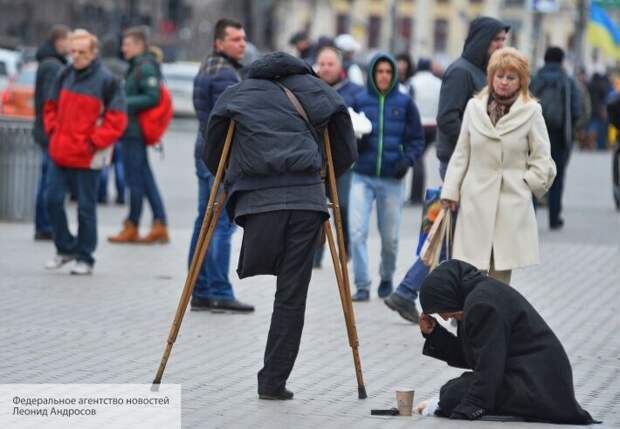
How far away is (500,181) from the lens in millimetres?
9820

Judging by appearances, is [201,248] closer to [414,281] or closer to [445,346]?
[445,346]

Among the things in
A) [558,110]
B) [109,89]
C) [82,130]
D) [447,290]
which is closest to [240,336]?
[447,290]

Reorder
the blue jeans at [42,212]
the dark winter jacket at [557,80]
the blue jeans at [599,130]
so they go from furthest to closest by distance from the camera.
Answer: the blue jeans at [599,130] < the dark winter jacket at [557,80] < the blue jeans at [42,212]

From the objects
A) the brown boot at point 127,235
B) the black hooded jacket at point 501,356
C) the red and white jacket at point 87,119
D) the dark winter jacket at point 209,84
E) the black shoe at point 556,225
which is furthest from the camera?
the black shoe at point 556,225

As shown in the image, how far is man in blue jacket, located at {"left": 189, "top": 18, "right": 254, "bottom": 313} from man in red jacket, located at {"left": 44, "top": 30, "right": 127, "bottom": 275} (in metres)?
1.75

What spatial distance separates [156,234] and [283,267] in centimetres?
759

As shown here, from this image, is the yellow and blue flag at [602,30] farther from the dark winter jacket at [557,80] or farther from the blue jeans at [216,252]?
the blue jeans at [216,252]

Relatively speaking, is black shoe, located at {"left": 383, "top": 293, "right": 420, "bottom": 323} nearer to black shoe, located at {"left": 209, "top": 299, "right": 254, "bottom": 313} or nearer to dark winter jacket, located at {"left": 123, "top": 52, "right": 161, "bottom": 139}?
black shoe, located at {"left": 209, "top": 299, "right": 254, "bottom": 313}

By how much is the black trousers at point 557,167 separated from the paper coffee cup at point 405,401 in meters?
9.62

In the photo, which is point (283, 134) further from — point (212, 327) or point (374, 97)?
point (374, 97)

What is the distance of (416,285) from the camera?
36.3 feet

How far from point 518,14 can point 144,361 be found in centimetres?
12170

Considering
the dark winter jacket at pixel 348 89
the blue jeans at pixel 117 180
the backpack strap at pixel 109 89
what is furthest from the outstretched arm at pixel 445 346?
the blue jeans at pixel 117 180

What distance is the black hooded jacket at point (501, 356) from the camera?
306 inches
